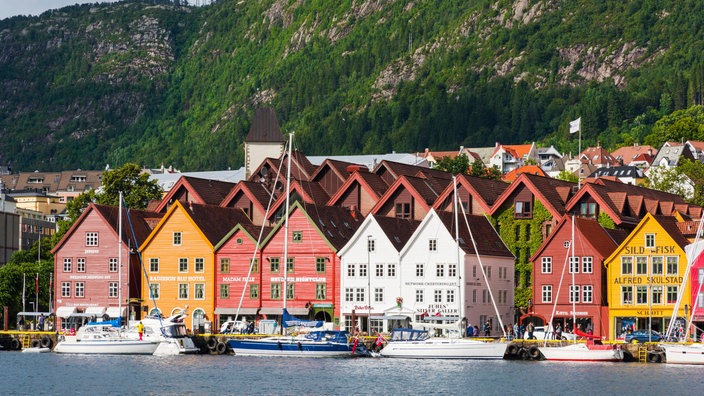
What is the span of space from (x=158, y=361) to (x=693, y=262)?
41.1 meters

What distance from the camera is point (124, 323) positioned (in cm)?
12681

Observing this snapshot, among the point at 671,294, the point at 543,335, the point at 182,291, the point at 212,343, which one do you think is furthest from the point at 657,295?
the point at 182,291

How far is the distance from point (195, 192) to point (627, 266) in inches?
1762

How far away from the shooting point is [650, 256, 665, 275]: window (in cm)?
11881

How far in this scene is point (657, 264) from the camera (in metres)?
119

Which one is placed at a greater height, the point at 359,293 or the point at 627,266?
the point at 627,266

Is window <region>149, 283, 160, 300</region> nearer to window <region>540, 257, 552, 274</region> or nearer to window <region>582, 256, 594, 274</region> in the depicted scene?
window <region>540, 257, 552, 274</region>

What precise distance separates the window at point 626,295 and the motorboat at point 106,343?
36738 millimetres

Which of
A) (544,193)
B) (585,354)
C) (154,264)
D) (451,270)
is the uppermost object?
(544,193)

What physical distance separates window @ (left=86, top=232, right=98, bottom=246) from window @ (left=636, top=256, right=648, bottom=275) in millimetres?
47917

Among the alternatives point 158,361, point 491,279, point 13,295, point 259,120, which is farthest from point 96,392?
point 259,120

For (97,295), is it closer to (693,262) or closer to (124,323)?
(124,323)

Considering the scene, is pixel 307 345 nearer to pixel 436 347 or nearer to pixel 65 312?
pixel 436 347

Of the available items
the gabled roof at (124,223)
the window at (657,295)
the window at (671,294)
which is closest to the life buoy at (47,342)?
the gabled roof at (124,223)
